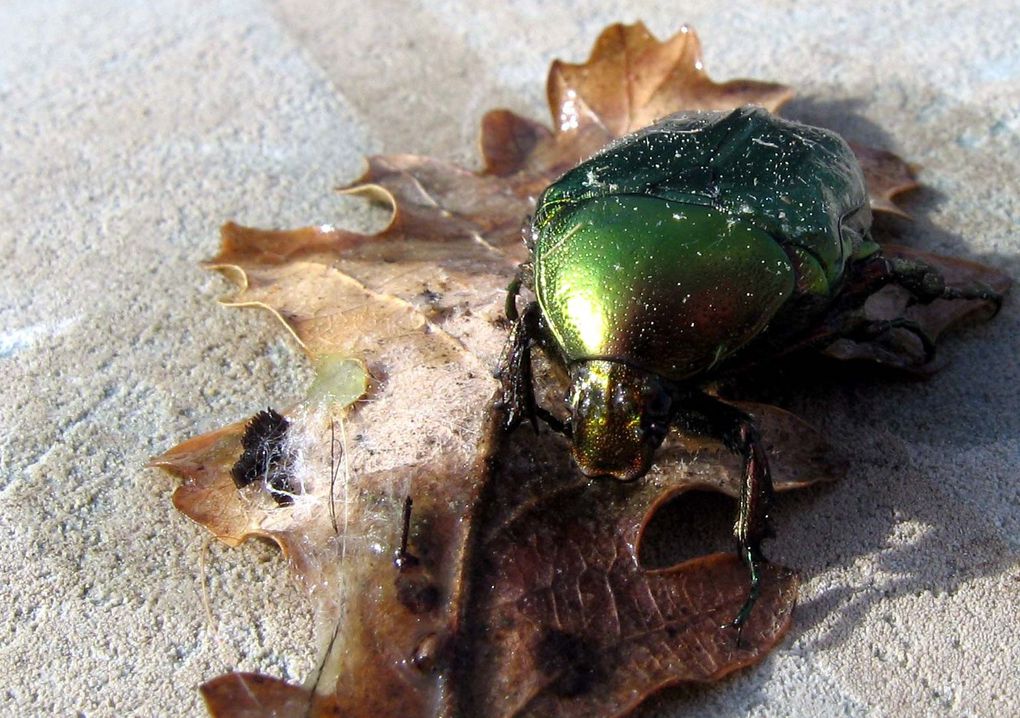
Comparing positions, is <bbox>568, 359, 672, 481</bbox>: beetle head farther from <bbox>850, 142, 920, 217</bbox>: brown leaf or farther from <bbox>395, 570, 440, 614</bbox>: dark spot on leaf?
<bbox>850, 142, 920, 217</bbox>: brown leaf

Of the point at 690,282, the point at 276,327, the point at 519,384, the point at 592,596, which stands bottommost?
the point at 276,327

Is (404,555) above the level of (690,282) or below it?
below

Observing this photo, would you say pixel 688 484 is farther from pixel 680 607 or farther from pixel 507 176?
pixel 507 176

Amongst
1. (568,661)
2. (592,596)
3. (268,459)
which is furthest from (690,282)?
(268,459)

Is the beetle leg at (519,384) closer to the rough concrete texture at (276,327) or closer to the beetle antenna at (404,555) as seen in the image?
the beetle antenna at (404,555)

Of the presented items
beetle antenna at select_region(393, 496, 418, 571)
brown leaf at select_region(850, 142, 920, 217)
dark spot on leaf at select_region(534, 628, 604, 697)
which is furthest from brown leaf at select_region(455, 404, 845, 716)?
brown leaf at select_region(850, 142, 920, 217)

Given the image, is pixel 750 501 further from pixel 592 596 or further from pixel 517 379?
pixel 517 379

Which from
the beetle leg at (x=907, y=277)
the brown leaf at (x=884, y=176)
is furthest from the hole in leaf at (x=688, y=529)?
the brown leaf at (x=884, y=176)
